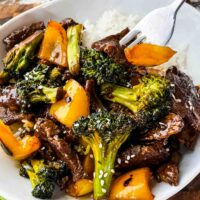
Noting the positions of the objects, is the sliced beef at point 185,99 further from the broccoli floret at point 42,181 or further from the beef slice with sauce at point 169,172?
the broccoli floret at point 42,181

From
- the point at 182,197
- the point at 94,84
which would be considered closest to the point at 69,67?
the point at 94,84

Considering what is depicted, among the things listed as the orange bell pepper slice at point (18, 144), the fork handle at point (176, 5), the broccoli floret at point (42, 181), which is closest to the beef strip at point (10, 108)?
the orange bell pepper slice at point (18, 144)

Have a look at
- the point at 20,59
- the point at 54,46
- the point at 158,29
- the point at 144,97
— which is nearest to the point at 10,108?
the point at 20,59

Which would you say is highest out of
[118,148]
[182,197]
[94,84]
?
[94,84]

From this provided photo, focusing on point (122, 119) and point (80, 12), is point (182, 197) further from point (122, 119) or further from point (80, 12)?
point (80, 12)

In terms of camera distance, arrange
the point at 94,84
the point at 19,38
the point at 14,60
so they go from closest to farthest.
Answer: the point at 94,84, the point at 14,60, the point at 19,38

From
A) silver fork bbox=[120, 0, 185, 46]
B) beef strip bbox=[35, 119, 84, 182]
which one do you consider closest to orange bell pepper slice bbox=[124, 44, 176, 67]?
silver fork bbox=[120, 0, 185, 46]

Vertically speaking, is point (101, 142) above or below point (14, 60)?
below
